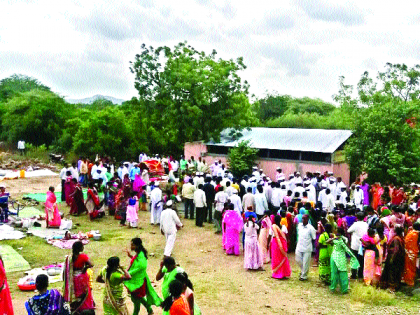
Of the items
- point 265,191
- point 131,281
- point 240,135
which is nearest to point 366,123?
point 265,191

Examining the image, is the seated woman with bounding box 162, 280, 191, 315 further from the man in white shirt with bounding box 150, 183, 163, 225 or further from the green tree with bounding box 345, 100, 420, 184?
the green tree with bounding box 345, 100, 420, 184

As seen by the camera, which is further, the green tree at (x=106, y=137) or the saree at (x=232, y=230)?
the green tree at (x=106, y=137)

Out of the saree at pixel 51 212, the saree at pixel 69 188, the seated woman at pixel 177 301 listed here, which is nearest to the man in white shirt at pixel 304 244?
the seated woman at pixel 177 301

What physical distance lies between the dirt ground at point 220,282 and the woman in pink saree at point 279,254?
0.17 metres

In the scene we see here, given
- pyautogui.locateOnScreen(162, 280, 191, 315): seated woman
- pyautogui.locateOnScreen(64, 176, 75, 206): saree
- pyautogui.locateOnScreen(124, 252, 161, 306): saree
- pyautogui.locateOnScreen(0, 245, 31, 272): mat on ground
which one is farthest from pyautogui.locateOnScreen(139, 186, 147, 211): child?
pyautogui.locateOnScreen(162, 280, 191, 315): seated woman

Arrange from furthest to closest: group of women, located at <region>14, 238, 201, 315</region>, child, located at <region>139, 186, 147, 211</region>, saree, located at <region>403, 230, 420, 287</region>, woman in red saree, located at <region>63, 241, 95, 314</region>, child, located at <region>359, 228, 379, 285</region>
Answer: child, located at <region>139, 186, 147, 211</region> < saree, located at <region>403, 230, 420, 287</region> < child, located at <region>359, 228, 379, 285</region> < woman in red saree, located at <region>63, 241, 95, 314</region> < group of women, located at <region>14, 238, 201, 315</region>

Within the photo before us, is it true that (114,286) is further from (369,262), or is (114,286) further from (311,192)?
(311,192)

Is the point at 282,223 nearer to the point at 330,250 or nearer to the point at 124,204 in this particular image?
the point at 330,250

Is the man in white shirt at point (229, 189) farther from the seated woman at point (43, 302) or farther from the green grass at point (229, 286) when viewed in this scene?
the seated woman at point (43, 302)

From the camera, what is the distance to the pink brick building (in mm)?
21812

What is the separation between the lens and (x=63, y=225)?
47.1ft

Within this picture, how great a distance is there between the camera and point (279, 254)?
10.4m

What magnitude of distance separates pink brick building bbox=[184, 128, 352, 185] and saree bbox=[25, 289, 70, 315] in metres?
17.1

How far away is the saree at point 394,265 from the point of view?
9.70 meters
